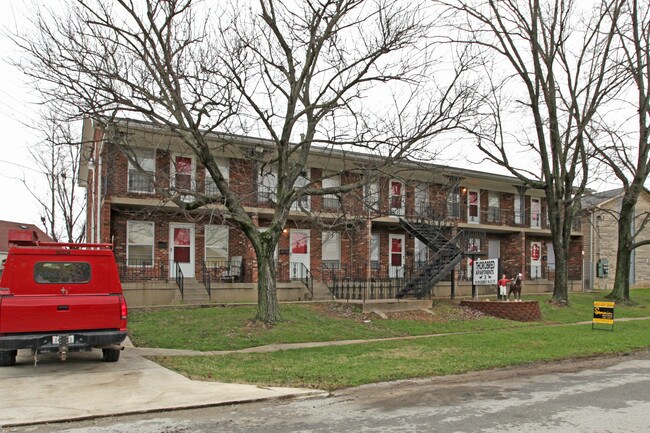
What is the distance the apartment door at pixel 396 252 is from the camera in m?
28.4

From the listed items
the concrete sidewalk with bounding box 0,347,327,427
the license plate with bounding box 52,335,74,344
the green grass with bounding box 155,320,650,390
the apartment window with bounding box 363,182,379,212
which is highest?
the apartment window with bounding box 363,182,379,212

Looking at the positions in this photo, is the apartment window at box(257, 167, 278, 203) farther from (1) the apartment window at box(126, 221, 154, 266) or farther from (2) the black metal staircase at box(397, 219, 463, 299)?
(2) the black metal staircase at box(397, 219, 463, 299)

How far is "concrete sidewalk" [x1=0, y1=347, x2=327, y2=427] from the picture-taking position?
7.02 m

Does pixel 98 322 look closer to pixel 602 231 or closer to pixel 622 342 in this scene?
pixel 622 342

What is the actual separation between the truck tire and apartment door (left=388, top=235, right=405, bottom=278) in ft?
66.5

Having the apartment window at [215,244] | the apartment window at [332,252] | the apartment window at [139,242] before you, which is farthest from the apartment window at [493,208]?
the apartment window at [139,242]

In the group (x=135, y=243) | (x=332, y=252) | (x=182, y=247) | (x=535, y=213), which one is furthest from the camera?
(x=535, y=213)

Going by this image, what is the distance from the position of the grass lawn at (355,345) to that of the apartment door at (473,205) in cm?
1075

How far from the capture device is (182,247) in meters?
22.6

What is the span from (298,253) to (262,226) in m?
2.12

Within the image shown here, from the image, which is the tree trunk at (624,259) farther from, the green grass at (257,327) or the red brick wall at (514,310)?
the red brick wall at (514,310)

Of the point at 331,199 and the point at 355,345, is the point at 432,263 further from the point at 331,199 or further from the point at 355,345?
the point at 355,345

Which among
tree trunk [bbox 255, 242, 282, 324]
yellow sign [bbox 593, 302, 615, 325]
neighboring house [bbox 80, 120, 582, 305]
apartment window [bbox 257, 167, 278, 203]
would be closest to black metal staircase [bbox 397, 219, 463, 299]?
neighboring house [bbox 80, 120, 582, 305]

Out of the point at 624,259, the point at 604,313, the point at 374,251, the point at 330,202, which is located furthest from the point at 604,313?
the point at 330,202
